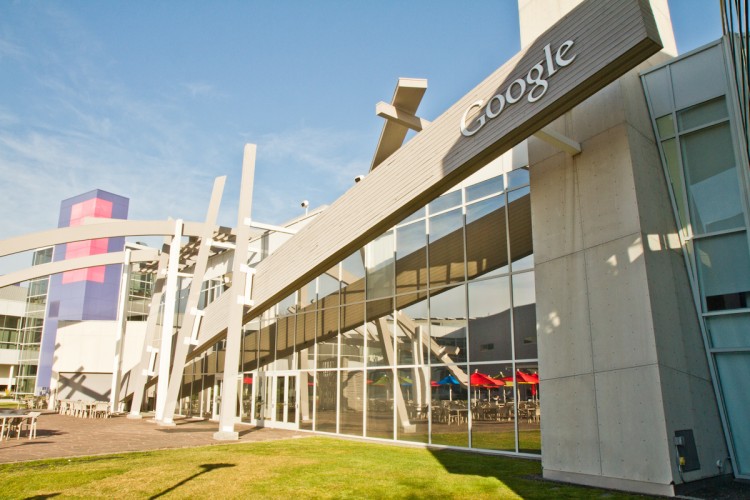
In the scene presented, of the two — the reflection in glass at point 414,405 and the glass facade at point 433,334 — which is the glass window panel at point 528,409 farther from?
the reflection in glass at point 414,405

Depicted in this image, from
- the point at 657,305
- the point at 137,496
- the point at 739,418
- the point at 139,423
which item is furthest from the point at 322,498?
the point at 139,423

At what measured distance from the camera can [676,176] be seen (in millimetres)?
10336

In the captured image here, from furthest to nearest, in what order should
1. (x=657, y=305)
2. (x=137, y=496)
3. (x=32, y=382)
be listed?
(x=32, y=382) → (x=657, y=305) → (x=137, y=496)

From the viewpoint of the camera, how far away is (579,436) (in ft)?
30.4

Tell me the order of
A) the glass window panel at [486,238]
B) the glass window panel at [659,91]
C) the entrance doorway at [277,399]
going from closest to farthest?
the glass window panel at [659,91]
the glass window panel at [486,238]
the entrance doorway at [277,399]

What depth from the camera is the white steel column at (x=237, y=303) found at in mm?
15970

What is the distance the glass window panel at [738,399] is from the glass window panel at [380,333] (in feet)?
27.8

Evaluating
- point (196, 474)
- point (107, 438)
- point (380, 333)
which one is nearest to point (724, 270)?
point (380, 333)

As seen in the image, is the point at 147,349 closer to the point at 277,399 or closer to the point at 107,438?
the point at 277,399

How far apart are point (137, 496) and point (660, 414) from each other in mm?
8151

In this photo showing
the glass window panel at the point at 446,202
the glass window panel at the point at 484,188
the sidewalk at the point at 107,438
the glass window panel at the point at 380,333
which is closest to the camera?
the sidewalk at the point at 107,438

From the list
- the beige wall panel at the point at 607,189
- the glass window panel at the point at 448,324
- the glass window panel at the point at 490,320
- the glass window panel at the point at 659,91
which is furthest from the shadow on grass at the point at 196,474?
the glass window panel at the point at 659,91

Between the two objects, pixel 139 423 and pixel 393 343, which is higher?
pixel 393 343

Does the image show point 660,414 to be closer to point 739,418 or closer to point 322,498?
point 739,418
